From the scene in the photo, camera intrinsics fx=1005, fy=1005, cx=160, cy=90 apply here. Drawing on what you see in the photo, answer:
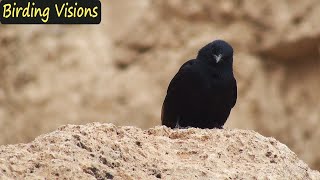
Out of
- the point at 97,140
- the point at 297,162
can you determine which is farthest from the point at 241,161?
the point at 97,140

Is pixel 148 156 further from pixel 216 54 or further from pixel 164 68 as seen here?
pixel 164 68

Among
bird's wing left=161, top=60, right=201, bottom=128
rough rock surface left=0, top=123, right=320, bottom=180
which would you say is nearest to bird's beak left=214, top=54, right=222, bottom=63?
bird's wing left=161, top=60, right=201, bottom=128

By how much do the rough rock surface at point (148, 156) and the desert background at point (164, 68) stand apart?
835 cm

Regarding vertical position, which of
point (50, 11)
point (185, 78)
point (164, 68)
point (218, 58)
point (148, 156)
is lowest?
point (148, 156)

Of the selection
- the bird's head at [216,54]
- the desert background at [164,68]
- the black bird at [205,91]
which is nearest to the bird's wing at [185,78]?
the black bird at [205,91]

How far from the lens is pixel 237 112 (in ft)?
45.7

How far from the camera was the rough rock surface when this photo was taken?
14.5 feet

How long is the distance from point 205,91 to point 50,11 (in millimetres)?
4873

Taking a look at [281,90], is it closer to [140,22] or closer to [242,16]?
[242,16]

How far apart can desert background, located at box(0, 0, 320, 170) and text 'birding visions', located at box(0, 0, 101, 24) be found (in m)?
0.60

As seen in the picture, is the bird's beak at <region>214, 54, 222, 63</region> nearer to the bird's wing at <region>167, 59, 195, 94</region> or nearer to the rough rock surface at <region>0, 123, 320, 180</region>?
the bird's wing at <region>167, 59, 195, 94</region>

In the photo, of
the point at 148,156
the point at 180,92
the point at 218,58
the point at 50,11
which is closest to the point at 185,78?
the point at 180,92

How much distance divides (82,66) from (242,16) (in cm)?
236

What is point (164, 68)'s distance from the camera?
45.9 feet
